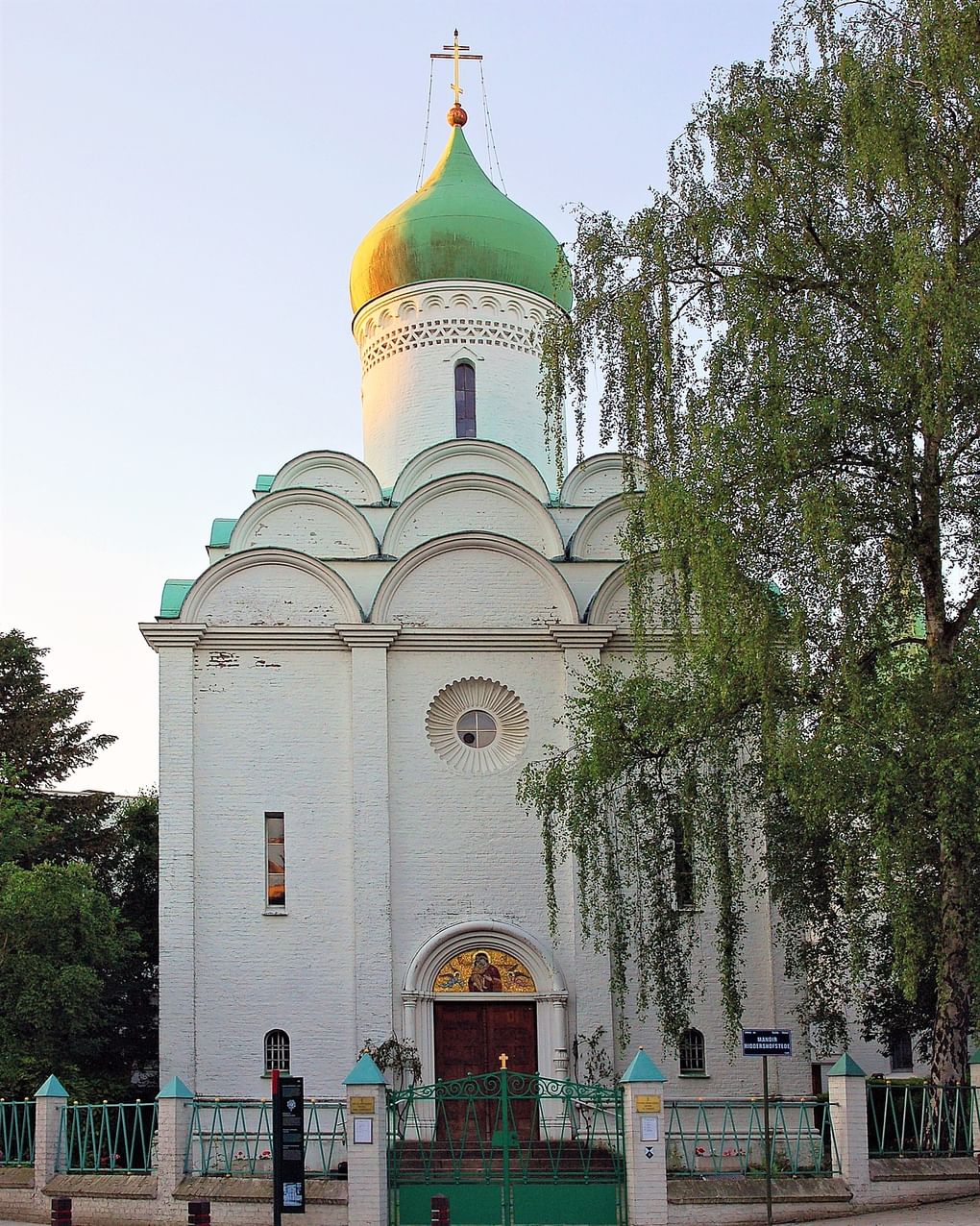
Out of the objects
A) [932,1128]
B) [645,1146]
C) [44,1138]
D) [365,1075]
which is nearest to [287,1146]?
[365,1075]

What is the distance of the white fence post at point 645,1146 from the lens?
13430 millimetres

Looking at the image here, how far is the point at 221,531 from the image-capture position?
21156mm

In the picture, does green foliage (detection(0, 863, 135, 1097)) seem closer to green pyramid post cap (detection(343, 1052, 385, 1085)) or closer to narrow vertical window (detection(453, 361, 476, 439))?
green pyramid post cap (detection(343, 1052, 385, 1085))

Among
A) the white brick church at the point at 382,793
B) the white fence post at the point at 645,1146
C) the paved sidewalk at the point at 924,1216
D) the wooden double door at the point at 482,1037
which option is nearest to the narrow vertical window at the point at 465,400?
the white brick church at the point at 382,793

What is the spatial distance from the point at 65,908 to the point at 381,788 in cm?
390

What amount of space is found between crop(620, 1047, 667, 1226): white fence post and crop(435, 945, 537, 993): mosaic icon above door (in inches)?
216

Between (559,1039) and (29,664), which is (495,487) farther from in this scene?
(29,664)

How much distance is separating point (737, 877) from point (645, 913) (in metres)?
3.90

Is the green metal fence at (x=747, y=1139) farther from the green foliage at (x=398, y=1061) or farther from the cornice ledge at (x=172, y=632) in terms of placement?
the cornice ledge at (x=172, y=632)

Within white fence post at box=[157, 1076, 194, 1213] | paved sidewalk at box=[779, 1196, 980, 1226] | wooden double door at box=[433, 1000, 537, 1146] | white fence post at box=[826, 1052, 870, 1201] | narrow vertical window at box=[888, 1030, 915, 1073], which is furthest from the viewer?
narrow vertical window at box=[888, 1030, 915, 1073]

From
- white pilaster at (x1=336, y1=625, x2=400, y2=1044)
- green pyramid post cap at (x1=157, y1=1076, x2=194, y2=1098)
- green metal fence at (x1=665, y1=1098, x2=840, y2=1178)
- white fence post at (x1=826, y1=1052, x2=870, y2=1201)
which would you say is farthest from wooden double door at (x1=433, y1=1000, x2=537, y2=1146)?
white fence post at (x1=826, y1=1052, x2=870, y2=1201)

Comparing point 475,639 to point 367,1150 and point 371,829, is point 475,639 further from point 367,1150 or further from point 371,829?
point 367,1150

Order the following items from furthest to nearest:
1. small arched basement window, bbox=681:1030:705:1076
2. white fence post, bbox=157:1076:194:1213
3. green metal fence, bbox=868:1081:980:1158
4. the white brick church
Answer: small arched basement window, bbox=681:1030:705:1076 < the white brick church < white fence post, bbox=157:1076:194:1213 < green metal fence, bbox=868:1081:980:1158

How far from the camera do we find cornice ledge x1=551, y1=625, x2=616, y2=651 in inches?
783
